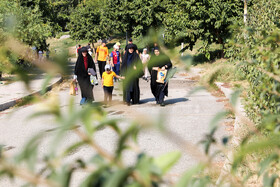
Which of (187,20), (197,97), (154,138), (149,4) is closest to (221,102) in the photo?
(197,97)

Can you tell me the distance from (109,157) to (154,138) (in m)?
6.77

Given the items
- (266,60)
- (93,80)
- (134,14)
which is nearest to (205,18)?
(93,80)

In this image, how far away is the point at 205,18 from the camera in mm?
24094

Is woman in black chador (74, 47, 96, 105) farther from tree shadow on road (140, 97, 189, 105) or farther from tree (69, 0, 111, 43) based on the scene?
tree (69, 0, 111, 43)

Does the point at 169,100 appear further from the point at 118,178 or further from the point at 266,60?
the point at 118,178

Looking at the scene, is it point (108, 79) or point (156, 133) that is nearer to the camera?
point (156, 133)

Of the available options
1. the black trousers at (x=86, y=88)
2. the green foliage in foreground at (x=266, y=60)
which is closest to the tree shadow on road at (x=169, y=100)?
the black trousers at (x=86, y=88)

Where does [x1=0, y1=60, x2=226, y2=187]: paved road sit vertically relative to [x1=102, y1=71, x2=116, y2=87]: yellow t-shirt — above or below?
below

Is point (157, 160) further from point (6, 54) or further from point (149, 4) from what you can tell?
point (149, 4)

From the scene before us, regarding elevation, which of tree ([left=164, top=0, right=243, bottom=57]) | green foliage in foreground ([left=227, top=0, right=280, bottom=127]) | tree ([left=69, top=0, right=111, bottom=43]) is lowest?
tree ([left=69, top=0, right=111, bottom=43])

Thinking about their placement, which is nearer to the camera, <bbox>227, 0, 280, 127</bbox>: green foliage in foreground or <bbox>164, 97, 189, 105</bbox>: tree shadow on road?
<bbox>227, 0, 280, 127</bbox>: green foliage in foreground

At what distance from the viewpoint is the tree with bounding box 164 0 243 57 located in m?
23.3

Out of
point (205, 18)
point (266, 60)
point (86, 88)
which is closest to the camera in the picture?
point (266, 60)

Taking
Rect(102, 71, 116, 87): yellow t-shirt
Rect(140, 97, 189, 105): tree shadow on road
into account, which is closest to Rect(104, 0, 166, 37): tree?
Rect(140, 97, 189, 105): tree shadow on road
